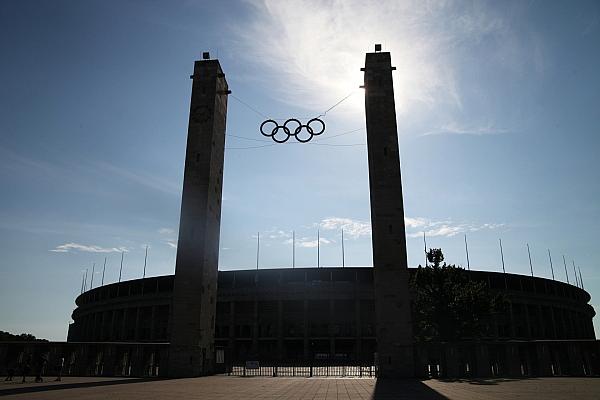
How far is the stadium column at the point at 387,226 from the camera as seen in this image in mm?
32062

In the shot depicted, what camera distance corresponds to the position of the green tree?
43.2m

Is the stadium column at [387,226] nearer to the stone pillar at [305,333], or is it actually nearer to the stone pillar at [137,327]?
the stone pillar at [305,333]

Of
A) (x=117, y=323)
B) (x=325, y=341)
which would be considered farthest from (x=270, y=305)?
(x=117, y=323)

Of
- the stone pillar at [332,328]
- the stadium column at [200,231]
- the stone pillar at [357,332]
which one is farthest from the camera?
the stone pillar at [332,328]

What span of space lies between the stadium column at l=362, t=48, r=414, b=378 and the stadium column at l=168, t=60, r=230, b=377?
13925 mm

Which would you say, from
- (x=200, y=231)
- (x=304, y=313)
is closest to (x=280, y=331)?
(x=304, y=313)

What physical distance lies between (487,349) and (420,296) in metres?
14.6

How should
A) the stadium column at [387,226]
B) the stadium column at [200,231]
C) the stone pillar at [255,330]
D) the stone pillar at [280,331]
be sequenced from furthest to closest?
the stone pillar at [255,330] < the stone pillar at [280,331] < the stadium column at [200,231] < the stadium column at [387,226]

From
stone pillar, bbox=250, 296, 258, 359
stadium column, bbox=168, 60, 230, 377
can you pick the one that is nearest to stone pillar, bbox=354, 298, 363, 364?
stone pillar, bbox=250, 296, 258, 359

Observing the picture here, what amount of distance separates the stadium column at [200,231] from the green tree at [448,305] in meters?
22.1

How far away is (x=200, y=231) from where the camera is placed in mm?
36375

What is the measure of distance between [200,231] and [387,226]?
15.4 meters

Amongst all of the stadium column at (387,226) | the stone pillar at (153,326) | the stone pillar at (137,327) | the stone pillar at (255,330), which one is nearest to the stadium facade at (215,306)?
the stadium column at (387,226)

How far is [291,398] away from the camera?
17.5 m
